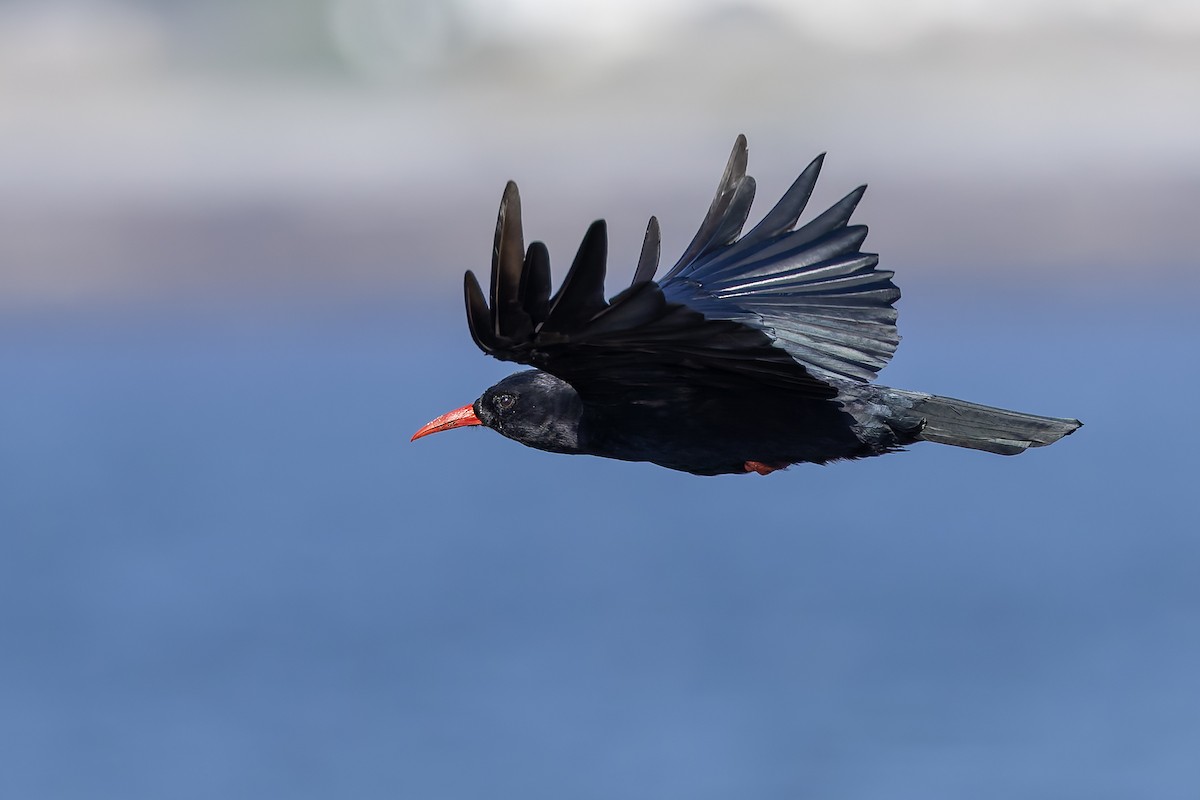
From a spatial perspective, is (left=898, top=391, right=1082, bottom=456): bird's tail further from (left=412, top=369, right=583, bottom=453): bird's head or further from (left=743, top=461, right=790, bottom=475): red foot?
(left=412, top=369, right=583, bottom=453): bird's head

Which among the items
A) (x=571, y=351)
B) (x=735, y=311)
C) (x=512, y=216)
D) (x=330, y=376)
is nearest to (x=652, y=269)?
(x=735, y=311)

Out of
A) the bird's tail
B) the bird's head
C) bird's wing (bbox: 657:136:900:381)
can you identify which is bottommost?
the bird's head

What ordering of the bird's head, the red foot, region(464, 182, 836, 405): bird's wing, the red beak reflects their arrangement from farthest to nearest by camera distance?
the red beak < the bird's head < the red foot < region(464, 182, 836, 405): bird's wing

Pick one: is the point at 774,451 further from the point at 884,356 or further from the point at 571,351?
the point at 571,351

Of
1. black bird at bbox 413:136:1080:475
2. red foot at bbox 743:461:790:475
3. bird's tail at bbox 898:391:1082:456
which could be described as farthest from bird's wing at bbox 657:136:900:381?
red foot at bbox 743:461:790:475

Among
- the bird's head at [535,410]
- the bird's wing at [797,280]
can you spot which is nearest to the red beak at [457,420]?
the bird's head at [535,410]

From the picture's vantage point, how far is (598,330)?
21.8 ft

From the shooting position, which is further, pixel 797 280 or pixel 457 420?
pixel 457 420

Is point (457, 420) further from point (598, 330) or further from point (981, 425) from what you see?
point (981, 425)

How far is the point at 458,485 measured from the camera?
36344mm

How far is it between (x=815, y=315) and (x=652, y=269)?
0.93 m

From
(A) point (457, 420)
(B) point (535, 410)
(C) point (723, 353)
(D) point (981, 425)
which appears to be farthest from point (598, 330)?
(A) point (457, 420)

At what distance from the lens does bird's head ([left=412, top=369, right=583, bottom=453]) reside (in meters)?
8.16

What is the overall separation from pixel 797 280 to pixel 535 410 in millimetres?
1331
